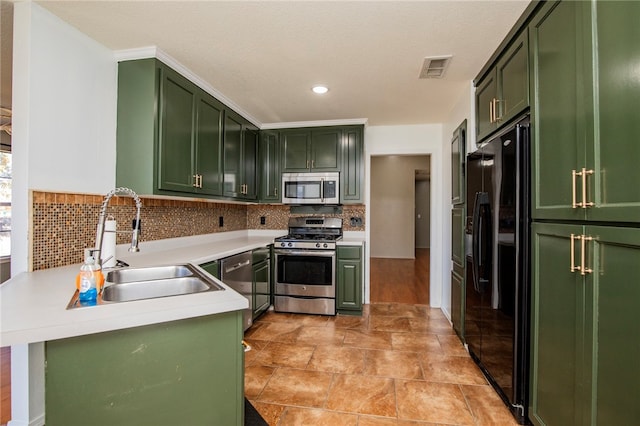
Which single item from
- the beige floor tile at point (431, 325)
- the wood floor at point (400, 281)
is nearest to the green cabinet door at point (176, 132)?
the beige floor tile at point (431, 325)

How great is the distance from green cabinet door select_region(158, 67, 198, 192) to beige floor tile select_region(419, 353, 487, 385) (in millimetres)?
2367

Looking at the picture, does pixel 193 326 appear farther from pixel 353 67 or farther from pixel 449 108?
pixel 449 108

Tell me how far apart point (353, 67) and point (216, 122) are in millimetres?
1377

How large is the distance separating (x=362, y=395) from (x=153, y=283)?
4.82 feet

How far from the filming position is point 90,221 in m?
2.06

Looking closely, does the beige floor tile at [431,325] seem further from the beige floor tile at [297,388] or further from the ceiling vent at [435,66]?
the ceiling vent at [435,66]

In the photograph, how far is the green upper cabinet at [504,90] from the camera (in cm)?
175

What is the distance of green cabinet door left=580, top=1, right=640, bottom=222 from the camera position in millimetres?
1001

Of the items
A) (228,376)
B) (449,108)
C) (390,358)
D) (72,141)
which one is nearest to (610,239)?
(228,376)

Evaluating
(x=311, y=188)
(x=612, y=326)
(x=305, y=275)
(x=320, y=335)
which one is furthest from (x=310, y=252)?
(x=612, y=326)

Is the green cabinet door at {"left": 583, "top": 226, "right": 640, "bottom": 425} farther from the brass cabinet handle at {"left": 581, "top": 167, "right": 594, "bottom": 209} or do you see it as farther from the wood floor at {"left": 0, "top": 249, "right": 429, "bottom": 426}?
the wood floor at {"left": 0, "top": 249, "right": 429, "bottom": 426}

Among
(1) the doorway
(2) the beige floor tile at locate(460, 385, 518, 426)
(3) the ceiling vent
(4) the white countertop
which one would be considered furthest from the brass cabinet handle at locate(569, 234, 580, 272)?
(1) the doorway

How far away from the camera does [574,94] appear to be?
1282 mm

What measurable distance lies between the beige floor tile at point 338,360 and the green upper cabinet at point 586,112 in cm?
166
